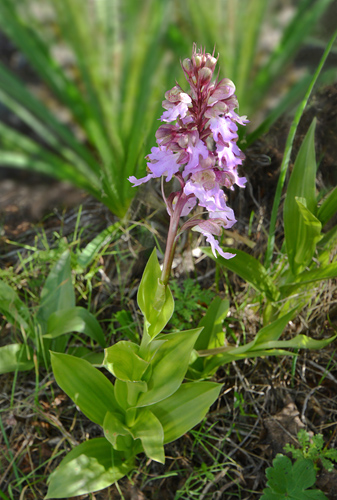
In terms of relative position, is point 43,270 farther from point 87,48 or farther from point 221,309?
point 87,48

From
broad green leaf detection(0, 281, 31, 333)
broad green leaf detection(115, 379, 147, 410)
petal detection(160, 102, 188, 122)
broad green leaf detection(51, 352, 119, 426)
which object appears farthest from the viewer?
broad green leaf detection(0, 281, 31, 333)

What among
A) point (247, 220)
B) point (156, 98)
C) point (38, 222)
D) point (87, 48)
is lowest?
point (247, 220)

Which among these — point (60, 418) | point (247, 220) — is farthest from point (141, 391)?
point (247, 220)

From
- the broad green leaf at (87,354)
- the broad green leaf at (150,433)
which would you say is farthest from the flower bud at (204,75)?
the broad green leaf at (87,354)

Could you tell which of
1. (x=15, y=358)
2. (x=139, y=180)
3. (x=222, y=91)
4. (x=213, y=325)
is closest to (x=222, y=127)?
(x=222, y=91)

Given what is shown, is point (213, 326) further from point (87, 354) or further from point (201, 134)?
point (201, 134)

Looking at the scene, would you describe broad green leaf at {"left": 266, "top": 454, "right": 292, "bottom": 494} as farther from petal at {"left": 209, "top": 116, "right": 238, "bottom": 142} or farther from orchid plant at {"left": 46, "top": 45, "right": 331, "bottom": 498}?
petal at {"left": 209, "top": 116, "right": 238, "bottom": 142}

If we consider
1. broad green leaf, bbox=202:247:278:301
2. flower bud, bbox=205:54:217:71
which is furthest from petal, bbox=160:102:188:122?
broad green leaf, bbox=202:247:278:301
